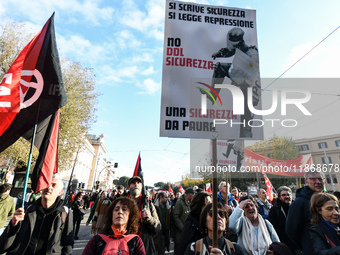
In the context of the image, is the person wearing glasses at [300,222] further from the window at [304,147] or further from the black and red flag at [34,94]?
the window at [304,147]

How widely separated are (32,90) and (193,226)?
10.3 feet

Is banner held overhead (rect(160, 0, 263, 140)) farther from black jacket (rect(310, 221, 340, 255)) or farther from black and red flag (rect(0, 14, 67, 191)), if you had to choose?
black and red flag (rect(0, 14, 67, 191))

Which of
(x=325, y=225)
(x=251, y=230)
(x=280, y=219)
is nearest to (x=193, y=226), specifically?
(x=251, y=230)

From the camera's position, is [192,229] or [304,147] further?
[304,147]

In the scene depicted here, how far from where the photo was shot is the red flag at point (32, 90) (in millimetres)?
A: 2939

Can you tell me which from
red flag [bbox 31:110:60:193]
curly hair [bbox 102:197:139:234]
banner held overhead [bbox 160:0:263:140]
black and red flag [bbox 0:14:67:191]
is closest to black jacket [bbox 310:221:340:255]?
banner held overhead [bbox 160:0:263:140]

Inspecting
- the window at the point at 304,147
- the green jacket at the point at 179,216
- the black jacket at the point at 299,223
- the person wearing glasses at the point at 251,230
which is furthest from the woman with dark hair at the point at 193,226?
the window at the point at 304,147

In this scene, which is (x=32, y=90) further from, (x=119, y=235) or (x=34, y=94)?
(x=119, y=235)

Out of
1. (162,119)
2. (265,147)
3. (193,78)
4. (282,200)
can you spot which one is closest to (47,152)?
(162,119)

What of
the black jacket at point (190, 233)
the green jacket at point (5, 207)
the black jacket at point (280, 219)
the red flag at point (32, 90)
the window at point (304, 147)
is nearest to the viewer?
the black jacket at point (190, 233)

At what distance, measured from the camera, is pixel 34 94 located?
10.4 ft

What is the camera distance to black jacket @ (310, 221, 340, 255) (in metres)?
2.22

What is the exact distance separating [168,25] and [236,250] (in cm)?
287

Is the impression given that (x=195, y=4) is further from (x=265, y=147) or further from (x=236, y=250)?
(x=265, y=147)
